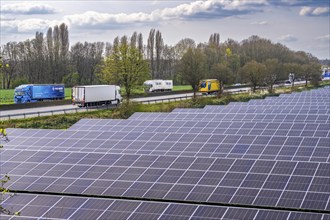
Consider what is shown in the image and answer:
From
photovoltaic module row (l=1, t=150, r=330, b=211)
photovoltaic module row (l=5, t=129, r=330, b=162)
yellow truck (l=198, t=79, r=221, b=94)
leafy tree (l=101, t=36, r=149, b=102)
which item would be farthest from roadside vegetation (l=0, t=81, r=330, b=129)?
photovoltaic module row (l=1, t=150, r=330, b=211)

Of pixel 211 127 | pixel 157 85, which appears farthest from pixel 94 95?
pixel 157 85

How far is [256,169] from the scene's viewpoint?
2588cm

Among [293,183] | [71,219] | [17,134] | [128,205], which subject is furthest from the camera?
[17,134]

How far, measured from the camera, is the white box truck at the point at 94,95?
7381 cm

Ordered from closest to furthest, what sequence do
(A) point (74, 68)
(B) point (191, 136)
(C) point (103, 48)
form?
(B) point (191, 136)
(A) point (74, 68)
(C) point (103, 48)

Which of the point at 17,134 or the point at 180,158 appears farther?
the point at 17,134

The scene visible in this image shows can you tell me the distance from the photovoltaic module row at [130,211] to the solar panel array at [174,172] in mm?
43

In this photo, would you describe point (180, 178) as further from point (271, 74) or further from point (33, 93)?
point (271, 74)

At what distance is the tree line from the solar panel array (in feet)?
142

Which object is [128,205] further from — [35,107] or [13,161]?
[35,107]

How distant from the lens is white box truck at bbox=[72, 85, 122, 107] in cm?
7381

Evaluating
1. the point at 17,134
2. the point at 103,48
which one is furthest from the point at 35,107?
the point at 103,48

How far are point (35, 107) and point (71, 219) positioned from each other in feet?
182

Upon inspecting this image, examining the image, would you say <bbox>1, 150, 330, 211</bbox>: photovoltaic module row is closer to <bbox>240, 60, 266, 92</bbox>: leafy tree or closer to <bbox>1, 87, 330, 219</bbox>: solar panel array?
<bbox>1, 87, 330, 219</bbox>: solar panel array
